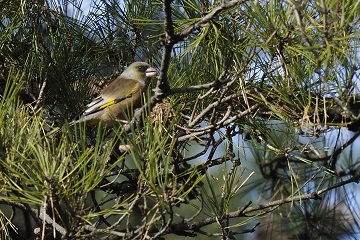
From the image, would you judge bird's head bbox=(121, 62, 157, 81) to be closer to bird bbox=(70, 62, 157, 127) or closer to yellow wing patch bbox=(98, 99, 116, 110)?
bird bbox=(70, 62, 157, 127)

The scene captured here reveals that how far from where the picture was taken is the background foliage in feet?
5.81

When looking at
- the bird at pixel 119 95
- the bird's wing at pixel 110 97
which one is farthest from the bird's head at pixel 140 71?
the bird's wing at pixel 110 97

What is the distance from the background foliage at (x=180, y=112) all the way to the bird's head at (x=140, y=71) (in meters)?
0.05

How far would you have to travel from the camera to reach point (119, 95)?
3062 millimetres

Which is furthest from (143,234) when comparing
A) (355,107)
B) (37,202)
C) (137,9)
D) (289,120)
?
(137,9)

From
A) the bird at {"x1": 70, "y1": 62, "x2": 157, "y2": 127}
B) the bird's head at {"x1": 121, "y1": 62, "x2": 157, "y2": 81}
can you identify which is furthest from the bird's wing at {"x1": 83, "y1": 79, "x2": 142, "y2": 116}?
the bird's head at {"x1": 121, "y1": 62, "x2": 157, "y2": 81}

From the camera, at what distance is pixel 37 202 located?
1.72 meters

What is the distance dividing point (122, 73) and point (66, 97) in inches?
9.7

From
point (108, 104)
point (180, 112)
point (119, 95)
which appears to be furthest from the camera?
point (119, 95)

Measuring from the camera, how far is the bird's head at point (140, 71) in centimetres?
271

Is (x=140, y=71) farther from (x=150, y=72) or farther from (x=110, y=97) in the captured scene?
(x=110, y=97)

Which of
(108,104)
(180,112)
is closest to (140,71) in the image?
(108,104)

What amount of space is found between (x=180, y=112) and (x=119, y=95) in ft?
2.04

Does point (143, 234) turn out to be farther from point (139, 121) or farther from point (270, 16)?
point (270, 16)
